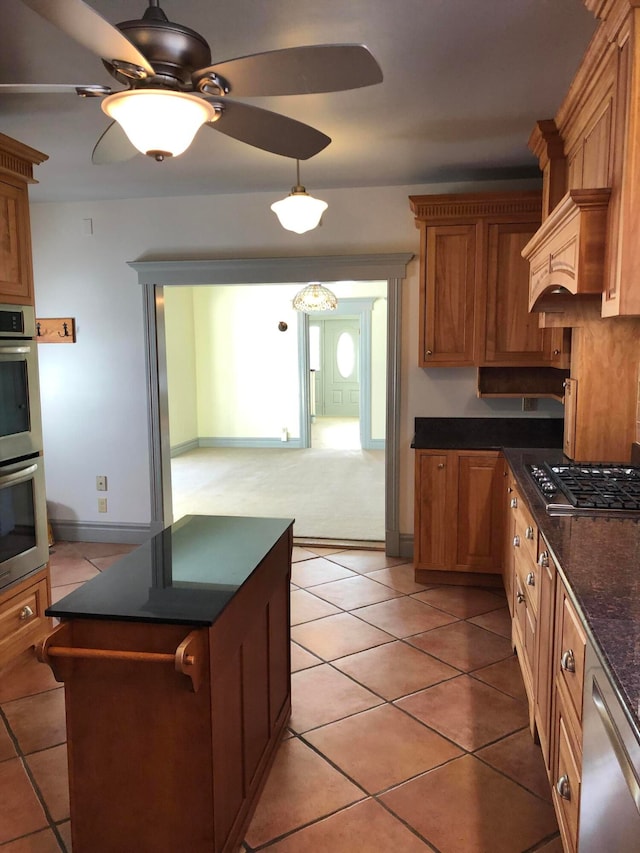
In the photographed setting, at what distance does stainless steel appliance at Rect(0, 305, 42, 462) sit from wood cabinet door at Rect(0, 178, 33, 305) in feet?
0.22

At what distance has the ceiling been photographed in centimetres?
205

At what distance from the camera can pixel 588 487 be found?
97.3 inches

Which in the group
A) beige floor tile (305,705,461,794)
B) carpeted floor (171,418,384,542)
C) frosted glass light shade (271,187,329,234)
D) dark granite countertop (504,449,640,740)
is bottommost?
beige floor tile (305,705,461,794)

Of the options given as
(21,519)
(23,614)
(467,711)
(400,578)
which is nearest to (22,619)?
(23,614)

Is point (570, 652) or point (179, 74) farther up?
point (179, 74)

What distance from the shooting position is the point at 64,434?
491cm

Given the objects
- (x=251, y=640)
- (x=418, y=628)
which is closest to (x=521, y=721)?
(x=418, y=628)

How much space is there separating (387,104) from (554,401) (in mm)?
2290

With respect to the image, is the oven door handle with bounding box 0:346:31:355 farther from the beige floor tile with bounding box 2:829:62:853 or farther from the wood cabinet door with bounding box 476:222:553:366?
the wood cabinet door with bounding box 476:222:553:366

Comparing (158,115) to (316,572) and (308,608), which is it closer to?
(308,608)

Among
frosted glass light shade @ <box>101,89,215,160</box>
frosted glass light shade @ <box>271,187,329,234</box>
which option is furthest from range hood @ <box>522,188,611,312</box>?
frosted glass light shade @ <box>101,89,215,160</box>

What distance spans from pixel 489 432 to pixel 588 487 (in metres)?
1.84

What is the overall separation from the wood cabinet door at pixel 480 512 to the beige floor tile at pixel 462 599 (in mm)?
142

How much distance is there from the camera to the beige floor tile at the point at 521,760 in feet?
7.13
